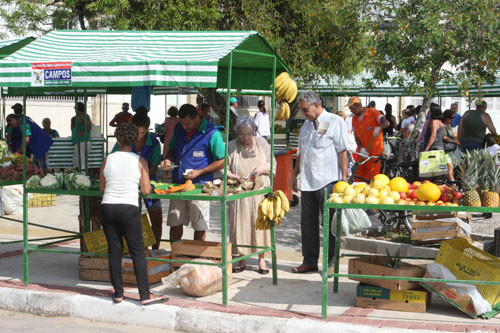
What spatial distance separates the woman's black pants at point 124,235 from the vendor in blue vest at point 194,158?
1.28 m

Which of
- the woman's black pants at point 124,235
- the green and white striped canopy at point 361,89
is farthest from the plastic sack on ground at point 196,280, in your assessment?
the green and white striped canopy at point 361,89

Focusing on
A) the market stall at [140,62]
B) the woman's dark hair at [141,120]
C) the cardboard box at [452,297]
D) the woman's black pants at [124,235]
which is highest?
the market stall at [140,62]

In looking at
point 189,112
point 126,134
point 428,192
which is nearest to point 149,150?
point 189,112

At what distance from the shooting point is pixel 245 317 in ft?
19.7

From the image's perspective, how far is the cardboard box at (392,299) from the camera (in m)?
6.16

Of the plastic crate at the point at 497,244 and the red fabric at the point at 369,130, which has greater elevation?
the red fabric at the point at 369,130

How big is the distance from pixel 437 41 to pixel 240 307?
17.5ft

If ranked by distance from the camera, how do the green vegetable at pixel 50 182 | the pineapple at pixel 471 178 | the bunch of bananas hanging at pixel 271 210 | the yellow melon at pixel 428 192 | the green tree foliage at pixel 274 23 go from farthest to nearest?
1. the green tree foliage at pixel 274 23
2. the green vegetable at pixel 50 182
3. the bunch of bananas hanging at pixel 271 210
4. the yellow melon at pixel 428 192
5. the pineapple at pixel 471 178

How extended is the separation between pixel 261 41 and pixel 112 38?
5.37 ft

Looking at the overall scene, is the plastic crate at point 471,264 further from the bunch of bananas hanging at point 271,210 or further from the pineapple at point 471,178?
the bunch of bananas hanging at point 271,210

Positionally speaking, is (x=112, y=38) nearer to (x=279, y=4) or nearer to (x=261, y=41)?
(x=261, y=41)

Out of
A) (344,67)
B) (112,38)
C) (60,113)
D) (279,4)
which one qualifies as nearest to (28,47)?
(112,38)

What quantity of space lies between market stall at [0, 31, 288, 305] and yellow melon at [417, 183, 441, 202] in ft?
5.79

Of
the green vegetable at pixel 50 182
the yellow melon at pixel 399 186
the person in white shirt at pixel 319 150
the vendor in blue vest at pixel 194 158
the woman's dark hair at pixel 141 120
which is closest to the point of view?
the yellow melon at pixel 399 186
